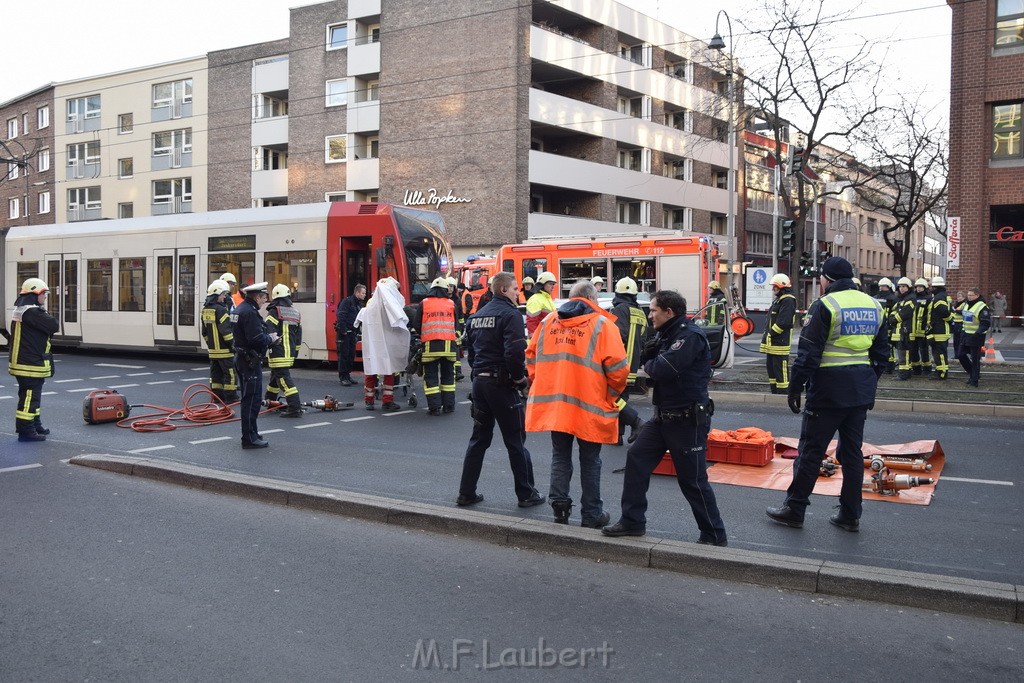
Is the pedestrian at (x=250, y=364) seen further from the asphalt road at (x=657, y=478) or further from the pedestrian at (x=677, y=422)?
the pedestrian at (x=677, y=422)

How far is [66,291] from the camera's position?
21.7 meters

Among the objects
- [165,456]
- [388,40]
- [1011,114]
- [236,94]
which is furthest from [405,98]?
[165,456]

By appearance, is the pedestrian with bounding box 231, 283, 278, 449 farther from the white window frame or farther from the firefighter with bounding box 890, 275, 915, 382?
the white window frame

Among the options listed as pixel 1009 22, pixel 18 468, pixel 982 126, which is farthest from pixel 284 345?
pixel 1009 22

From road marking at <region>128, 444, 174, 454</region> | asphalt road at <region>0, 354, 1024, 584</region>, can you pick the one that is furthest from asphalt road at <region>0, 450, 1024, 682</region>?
road marking at <region>128, 444, 174, 454</region>

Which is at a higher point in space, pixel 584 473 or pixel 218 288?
pixel 218 288

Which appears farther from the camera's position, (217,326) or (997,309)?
(997,309)

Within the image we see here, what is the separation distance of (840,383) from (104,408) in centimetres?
897

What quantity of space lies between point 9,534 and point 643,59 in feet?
146

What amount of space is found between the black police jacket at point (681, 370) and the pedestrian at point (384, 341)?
24.3 ft

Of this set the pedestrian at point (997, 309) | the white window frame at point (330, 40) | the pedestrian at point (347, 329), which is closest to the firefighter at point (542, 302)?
the pedestrian at point (347, 329)

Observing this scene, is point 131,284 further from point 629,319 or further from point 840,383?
point 840,383

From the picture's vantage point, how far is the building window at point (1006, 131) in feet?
86.2

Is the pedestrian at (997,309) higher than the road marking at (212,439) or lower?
higher
